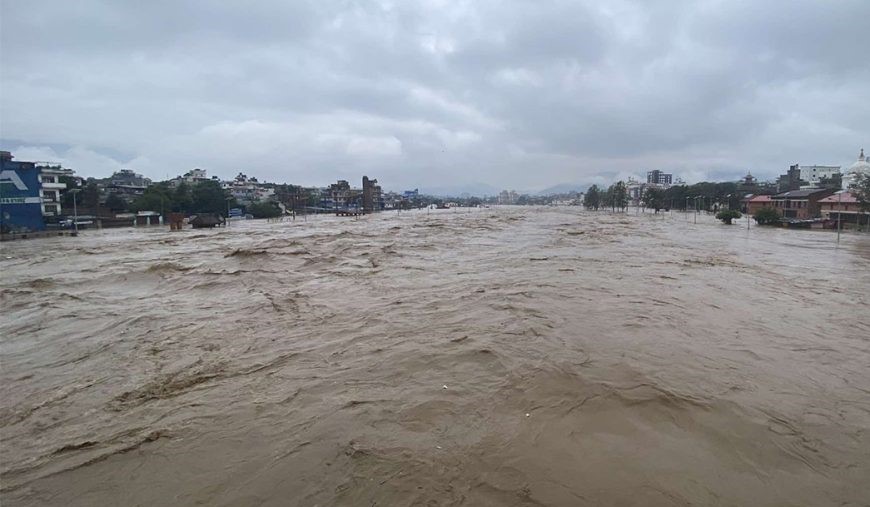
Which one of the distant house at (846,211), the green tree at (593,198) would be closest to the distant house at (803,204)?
the distant house at (846,211)

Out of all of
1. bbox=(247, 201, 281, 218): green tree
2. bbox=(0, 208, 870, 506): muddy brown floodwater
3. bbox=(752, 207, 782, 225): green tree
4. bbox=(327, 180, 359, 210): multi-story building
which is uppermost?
bbox=(327, 180, 359, 210): multi-story building

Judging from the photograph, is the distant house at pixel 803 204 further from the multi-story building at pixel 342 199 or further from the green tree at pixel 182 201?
the multi-story building at pixel 342 199

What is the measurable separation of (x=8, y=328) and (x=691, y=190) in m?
93.4

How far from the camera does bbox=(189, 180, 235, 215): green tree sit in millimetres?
56844

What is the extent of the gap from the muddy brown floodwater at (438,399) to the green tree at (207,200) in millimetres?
53459

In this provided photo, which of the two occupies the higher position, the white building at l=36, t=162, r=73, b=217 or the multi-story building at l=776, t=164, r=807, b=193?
the multi-story building at l=776, t=164, r=807, b=193

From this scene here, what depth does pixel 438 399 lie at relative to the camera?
13.4 feet

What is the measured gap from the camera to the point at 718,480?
285 centimetres

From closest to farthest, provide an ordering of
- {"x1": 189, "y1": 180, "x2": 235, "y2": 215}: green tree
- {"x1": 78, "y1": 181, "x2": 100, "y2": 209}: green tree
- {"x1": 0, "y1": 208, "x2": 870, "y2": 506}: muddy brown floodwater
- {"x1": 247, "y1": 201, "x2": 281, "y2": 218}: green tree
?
{"x1": 0, "y1": 208, "x2": 870, "y2": 506}: muddy brown floodwater → {"x1": 78, "y1": 181, "x2": 100, "y2": 209}: green tree → {"x1": 189, "y1": 180, "x2": 235, "y2": 215}: green tree → {"x1": 247, "y1": 201, "x2": 281, "y2": 218}: green tree

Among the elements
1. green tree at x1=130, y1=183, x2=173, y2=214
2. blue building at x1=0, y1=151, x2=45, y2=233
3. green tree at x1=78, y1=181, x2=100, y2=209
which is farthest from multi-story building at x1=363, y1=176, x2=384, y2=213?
blue building at x1=0, y1=151, x2=45, y2=233

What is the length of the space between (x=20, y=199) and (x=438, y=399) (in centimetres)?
4301

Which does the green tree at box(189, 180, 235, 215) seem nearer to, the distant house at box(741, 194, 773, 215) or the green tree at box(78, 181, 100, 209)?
the green tree at box(78, 181, 100, 209)

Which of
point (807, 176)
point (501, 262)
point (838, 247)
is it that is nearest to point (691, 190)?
point (807, 176)

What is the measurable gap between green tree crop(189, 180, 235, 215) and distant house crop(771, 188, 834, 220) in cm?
6994
